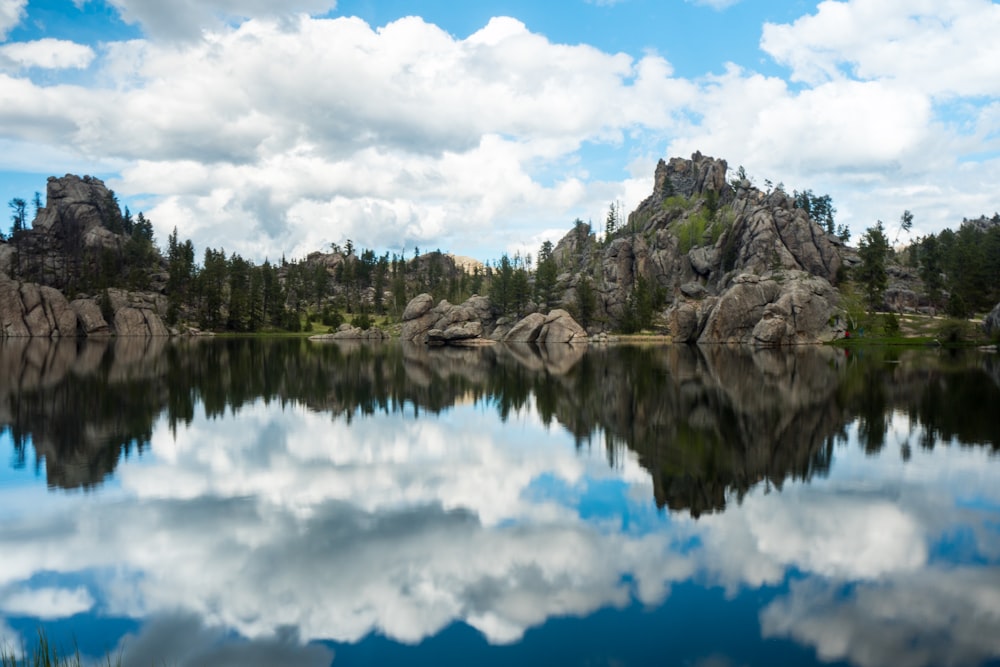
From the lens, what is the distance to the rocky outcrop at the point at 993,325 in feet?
291

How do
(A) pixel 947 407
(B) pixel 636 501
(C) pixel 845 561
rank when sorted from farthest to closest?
(A) pixel 947 407, (B) pixel 636 501, (C) pixel 845 561

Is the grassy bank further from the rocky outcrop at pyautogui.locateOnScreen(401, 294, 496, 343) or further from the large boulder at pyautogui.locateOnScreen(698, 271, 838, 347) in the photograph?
the rocky outcrop at pyautogui.locateOnScreen(401, 294, 496, 343)

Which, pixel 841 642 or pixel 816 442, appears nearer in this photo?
pixel 841 642

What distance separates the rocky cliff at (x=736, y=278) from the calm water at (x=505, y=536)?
91.5m

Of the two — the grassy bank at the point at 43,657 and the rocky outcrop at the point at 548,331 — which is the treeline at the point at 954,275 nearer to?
the rocky outcrop at the point at 548,331

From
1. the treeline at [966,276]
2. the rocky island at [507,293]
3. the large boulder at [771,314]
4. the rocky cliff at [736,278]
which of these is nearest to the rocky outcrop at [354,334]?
the rocky island at [507,293]

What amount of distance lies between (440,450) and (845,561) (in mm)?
16680

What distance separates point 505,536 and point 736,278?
129977 millimetres

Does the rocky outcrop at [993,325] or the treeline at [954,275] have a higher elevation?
the treeline at [954,275]

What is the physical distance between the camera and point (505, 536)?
16.5 metres

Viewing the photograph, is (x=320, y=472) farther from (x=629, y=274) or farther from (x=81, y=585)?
(x=629, y=274)

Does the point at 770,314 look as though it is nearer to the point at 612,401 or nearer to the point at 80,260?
the point at 612,401

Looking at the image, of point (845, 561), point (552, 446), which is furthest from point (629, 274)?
point (845, 561)

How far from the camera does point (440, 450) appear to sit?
27.6m
